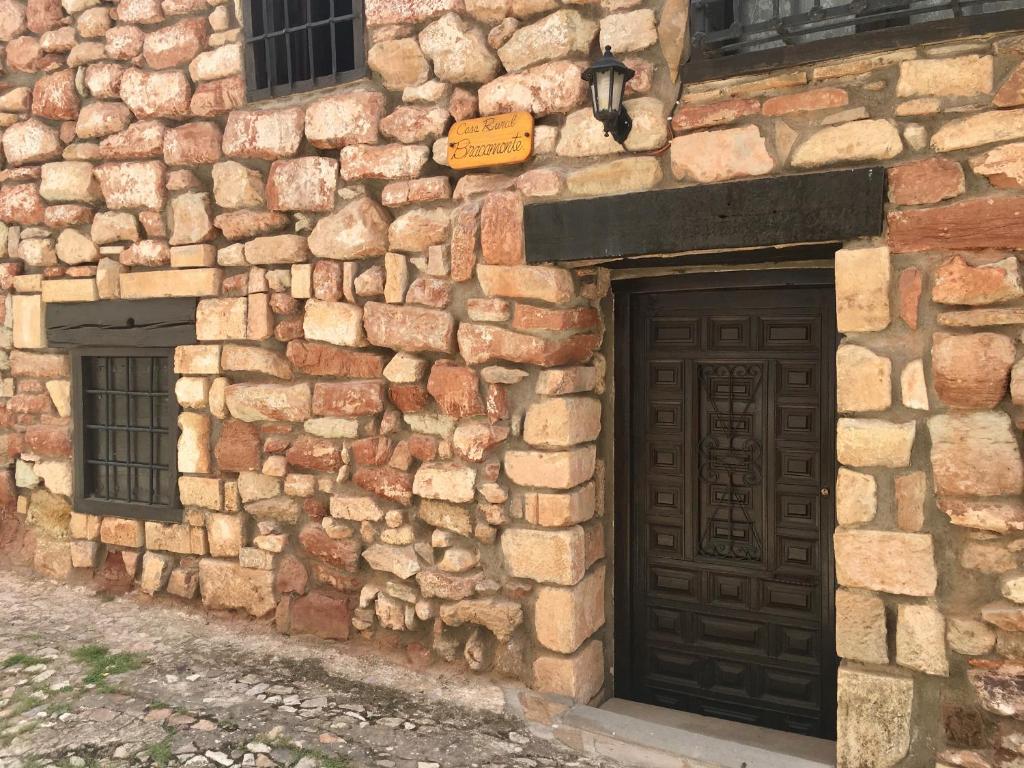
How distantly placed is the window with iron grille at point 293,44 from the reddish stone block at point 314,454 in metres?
1.76

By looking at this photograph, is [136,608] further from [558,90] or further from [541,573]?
[558,90]

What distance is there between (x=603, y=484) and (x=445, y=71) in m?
1.99

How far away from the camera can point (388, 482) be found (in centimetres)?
390

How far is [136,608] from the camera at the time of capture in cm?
461

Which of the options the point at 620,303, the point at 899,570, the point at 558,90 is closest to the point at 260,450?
the point at 620,303

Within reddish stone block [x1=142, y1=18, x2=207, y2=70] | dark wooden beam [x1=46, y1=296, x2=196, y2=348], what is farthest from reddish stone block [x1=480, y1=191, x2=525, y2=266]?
reddish stone block [x1=142, y1=18, x2=207, y2=70]

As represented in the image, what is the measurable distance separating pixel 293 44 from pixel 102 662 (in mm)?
3179

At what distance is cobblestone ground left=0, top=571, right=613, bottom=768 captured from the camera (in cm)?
311

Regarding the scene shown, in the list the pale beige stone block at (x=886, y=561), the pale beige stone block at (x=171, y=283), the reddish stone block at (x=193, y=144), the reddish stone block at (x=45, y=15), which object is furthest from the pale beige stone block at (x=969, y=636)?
the reddish stone block at (x=45, y=15)

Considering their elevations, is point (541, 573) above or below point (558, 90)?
below

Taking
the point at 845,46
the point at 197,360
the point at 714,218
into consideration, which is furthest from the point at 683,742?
the point at 197,360

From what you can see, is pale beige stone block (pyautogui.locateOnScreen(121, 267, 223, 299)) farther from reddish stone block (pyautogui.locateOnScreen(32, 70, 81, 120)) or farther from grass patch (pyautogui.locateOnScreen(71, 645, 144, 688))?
grass patch (pyautogui.locateOnScreen(71, 645, 144, 688))

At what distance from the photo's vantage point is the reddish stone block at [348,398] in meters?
3.92

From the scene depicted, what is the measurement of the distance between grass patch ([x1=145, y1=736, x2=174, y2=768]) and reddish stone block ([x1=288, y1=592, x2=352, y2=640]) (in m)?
1.04
